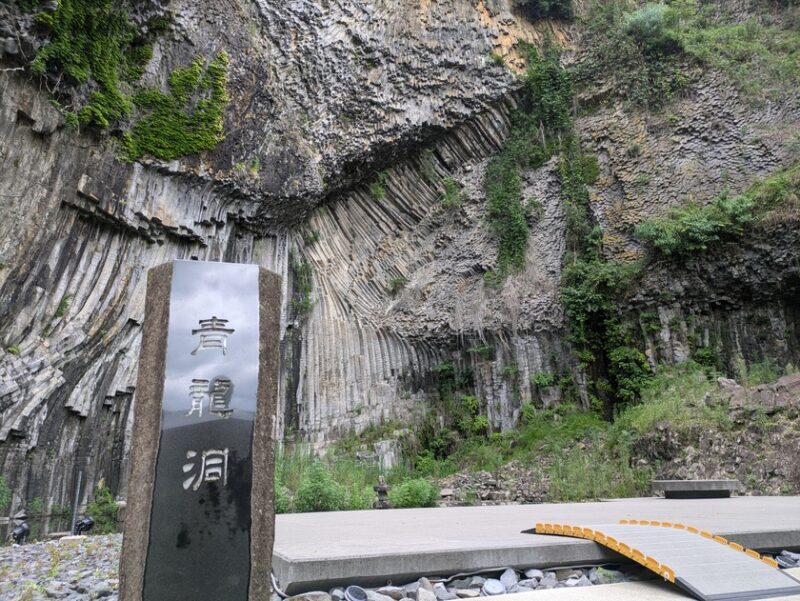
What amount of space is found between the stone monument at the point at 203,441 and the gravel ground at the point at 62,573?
113 cm

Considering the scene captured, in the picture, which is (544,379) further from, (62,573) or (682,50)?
(62,573)

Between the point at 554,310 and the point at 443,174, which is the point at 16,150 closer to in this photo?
the point at 443,174

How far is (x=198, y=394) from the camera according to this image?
8.64 ft

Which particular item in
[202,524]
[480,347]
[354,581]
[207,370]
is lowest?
[354,581]

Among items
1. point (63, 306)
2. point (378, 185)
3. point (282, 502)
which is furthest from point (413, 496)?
point (378, 185)

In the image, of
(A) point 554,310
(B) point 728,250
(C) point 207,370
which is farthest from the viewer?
(A) point 554,310

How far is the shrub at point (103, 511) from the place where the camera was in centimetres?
1017

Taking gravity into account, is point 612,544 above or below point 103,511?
above

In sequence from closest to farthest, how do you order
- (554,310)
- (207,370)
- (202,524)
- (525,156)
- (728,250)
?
(202,524)
(207,370)
(728,250)
(554,310)
(525,156)

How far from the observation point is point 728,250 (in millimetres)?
12680

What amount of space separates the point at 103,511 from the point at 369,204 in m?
10.4

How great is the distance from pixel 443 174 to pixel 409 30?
13.8 feet

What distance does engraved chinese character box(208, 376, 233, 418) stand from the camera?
262cm

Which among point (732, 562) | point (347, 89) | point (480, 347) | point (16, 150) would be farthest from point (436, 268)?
point (732, 562)
